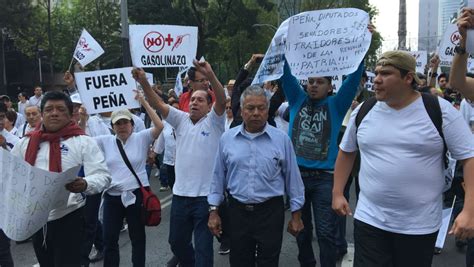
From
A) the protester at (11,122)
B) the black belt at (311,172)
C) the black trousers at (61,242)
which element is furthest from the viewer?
the protester at (11,122)

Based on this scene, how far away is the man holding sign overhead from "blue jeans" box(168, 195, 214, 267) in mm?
887

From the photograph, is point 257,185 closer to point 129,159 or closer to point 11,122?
point 129,159

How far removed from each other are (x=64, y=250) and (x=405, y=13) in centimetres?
1920

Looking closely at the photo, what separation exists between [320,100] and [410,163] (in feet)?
5.34

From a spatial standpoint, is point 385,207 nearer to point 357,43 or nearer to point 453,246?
point 357,43

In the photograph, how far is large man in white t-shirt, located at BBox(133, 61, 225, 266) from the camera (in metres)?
4.50

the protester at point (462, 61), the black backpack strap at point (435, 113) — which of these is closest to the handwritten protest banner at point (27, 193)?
the black backpack strap at point (435, 113)

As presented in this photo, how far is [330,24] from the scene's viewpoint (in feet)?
15.1

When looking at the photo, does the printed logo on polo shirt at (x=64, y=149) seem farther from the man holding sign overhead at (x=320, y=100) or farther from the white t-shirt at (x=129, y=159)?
the man holding sign overhead at (x=320, y=100)

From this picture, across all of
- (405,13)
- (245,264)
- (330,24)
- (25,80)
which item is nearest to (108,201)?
(245,264)

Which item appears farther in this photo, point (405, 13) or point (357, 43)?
point (405, 13)

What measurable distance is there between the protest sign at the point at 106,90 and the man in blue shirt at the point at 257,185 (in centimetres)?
212

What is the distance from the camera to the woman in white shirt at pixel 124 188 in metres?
4.85

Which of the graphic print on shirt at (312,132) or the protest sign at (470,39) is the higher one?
the protest sign at (470,39)
